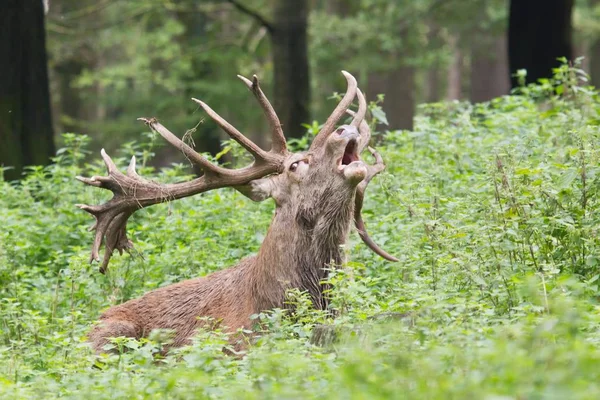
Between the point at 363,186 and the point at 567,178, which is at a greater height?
the point at 567,178

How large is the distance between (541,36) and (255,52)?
7.53 metres

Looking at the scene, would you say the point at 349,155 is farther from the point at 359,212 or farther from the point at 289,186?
the point at 359,212

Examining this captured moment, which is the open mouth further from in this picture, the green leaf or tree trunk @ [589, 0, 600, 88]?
tree trunk @ [589, 0, 600, 88]

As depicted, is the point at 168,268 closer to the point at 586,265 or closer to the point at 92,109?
the point at 586,265

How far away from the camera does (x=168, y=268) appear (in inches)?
400

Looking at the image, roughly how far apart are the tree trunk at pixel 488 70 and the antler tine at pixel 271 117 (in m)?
21.7

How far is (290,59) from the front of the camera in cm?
1917

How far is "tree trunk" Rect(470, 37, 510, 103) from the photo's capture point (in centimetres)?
3033

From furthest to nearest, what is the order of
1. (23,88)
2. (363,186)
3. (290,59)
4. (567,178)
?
(290,59) < (23,88) < (363,186) < (567,178)

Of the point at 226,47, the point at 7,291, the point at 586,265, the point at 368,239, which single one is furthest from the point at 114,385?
the point at 226,47

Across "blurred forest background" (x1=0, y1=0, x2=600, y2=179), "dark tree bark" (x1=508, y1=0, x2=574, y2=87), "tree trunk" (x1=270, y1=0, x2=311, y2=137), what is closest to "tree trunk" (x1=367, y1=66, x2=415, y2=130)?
"blurred forest background" (x1=0, y1=0, x2=600, y2=179)

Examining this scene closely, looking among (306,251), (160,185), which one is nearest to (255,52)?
(160,185)

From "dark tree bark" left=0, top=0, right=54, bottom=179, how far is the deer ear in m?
6.61

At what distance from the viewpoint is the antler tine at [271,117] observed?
29.5ft
